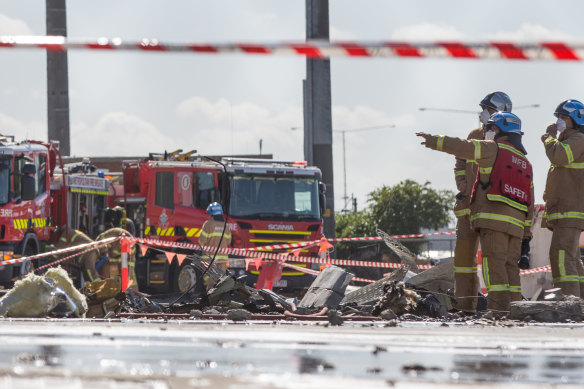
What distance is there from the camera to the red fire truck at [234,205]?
20922 millimetres

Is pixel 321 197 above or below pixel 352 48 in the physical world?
below

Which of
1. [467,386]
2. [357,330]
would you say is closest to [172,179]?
[357,330]

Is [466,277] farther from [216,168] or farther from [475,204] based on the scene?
[216,168]

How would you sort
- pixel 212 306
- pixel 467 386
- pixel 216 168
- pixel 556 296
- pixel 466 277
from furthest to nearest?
pixel 216 168, pixel 212 306, pixel 466 277, pixel 556 296, pixel 467 386

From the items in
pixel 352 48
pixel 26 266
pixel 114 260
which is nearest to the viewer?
pixel 352 48

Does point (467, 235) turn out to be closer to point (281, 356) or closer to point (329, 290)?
point (329, 290)

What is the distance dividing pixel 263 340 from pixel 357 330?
3.79 ft

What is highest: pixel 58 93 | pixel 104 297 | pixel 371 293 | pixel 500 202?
pixel 58 93

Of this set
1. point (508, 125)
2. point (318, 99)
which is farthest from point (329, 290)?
point (318, 99)

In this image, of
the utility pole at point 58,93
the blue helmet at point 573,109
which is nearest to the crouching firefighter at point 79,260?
the blue helmet at point 573,109

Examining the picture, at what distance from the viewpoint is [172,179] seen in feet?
70.2

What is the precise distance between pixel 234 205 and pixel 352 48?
13.5 metres

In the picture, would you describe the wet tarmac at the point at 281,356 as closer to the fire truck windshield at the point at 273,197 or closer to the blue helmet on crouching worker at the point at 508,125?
the blue helmet on crouching worker at the point at 508,125

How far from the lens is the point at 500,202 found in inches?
398
